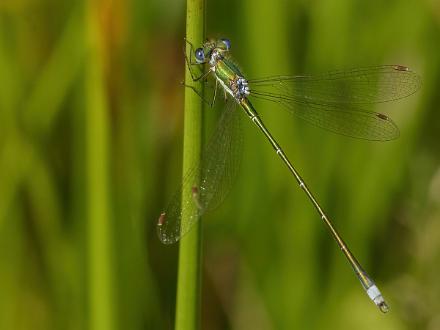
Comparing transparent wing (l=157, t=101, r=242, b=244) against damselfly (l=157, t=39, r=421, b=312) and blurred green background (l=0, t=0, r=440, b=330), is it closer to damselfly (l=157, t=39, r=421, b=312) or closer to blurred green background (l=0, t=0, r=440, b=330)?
damselfly (l=157, t=39, r=421, b=312)

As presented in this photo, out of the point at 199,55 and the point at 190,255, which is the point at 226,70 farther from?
the point at 190,255

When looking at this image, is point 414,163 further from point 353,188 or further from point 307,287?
point 307,287

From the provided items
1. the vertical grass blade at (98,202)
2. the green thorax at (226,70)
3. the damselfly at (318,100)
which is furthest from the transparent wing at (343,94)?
the vertical grass blade at (98,202)

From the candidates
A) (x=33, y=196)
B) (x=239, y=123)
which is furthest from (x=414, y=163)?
(x=33, y=196)

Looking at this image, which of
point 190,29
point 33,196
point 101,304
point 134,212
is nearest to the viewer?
point 190,29

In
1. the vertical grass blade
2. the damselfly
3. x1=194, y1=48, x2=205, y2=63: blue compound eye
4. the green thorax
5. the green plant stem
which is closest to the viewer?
the green plant stem

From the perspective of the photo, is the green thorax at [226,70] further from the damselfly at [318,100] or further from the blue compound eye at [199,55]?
the blue compound eye at [199,55]

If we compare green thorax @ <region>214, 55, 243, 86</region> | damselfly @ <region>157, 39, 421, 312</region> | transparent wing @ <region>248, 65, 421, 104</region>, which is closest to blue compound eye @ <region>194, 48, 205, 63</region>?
damselfly @ <region>157, 39, 421, 312</region>
